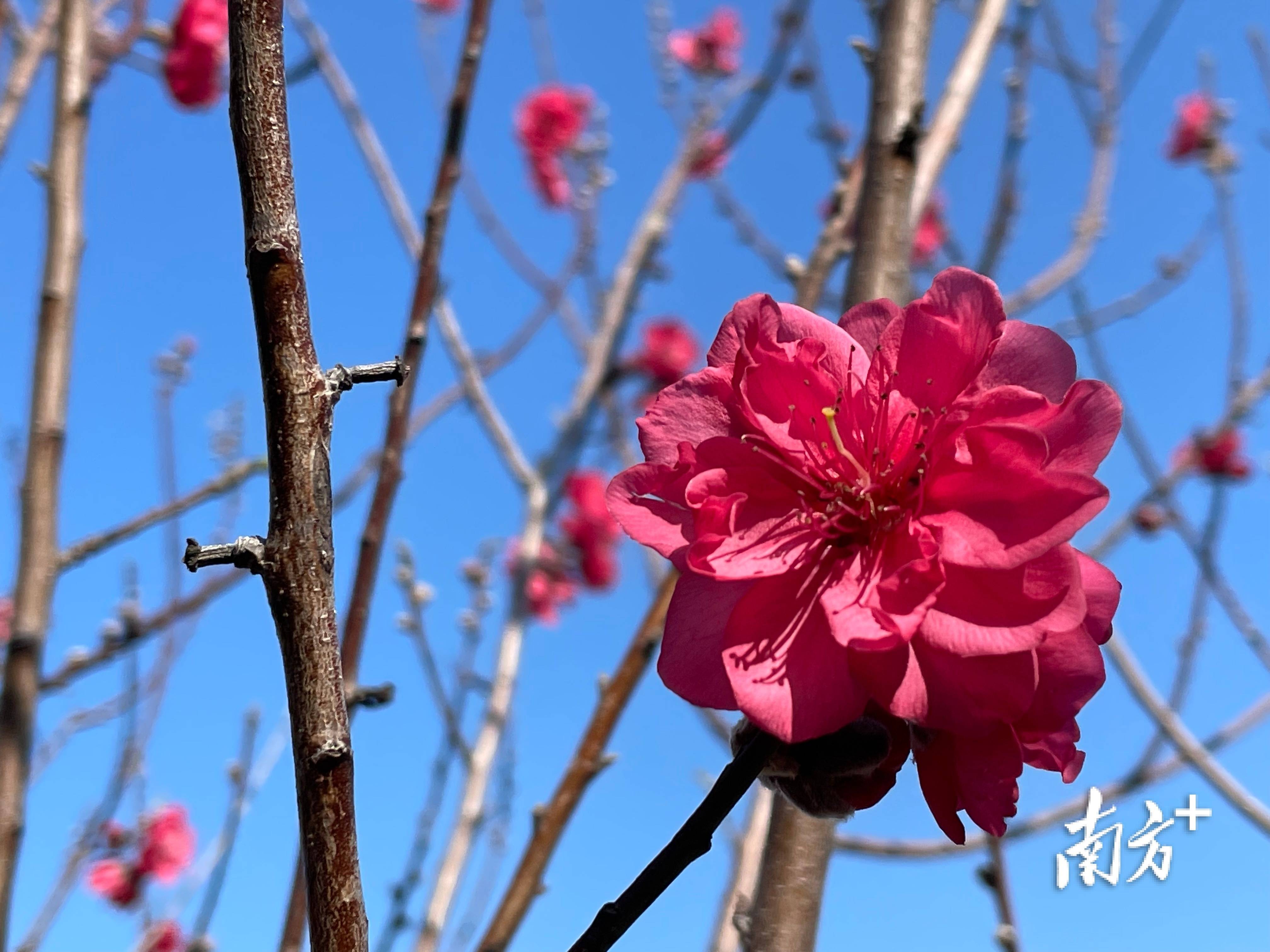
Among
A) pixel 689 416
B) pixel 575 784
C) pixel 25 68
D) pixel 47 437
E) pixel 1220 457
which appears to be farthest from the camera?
pixel 1220 457

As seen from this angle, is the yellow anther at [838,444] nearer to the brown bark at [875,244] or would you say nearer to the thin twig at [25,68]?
the brown bark at [875,244]

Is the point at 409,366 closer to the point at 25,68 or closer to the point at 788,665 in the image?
the point at 788,665

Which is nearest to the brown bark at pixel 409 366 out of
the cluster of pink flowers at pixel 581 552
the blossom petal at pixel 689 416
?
the blossom petal at pixel 689 416

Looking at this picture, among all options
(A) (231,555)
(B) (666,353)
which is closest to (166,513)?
(A) (231,555)

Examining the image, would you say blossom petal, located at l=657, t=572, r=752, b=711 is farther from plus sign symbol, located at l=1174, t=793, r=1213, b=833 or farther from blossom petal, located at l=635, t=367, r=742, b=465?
plus sign symbol, located at l=1174, t=793, r=1213, b=833

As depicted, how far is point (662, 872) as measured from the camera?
0.56 metres

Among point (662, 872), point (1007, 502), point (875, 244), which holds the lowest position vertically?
point (662, 872)

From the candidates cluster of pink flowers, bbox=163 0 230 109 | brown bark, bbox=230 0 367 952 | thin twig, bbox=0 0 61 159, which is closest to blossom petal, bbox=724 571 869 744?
brown bark, bbox=230 0 367 952

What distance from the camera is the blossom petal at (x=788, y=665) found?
2.03 feet

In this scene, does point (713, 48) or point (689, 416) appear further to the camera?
point (713, 48)

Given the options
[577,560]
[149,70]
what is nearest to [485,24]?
[149,70]

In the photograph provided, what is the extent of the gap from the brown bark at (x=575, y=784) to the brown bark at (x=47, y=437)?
61cm

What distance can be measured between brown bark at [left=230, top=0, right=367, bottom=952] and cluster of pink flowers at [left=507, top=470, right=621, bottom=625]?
3.95 m

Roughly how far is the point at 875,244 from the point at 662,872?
97 cm
